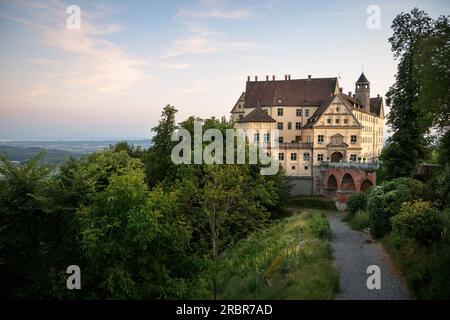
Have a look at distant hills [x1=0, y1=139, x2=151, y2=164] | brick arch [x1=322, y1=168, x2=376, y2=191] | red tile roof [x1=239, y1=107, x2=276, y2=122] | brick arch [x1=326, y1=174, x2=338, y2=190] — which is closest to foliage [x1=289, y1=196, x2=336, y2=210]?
brick arch [x1=326, y1=174, x2=338, y2=190]

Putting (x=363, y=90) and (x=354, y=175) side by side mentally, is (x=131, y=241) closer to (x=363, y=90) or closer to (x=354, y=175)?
(x=354, y=175)

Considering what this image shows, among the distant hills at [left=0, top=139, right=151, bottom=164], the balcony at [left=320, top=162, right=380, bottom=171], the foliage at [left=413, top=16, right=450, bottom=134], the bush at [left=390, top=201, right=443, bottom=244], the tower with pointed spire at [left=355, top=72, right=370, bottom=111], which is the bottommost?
the bush at [left=390, top=201, right=443, bottom=244]

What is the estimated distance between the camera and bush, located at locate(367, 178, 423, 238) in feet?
67.3

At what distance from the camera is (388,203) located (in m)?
21.6

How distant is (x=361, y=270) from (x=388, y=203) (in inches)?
286

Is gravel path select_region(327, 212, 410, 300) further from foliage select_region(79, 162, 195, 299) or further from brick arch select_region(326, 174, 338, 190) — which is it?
brick arch select_region(326, 174, 338, 190)

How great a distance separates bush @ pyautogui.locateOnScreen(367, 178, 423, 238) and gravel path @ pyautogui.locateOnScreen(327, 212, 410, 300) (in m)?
1.03

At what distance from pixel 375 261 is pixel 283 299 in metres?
6.54

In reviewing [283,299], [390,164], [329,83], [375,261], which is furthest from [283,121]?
[283,299]

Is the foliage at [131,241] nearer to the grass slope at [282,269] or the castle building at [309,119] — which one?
the grass slope at [282,269]

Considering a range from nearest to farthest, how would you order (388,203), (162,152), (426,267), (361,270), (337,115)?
(426,267) → (361,270) → (388,203) → (162,152) → (337,115)

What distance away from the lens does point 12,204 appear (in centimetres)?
1655

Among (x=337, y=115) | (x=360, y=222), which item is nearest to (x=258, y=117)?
(x=337, y=115)

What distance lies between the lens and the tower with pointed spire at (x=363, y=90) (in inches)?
2501
